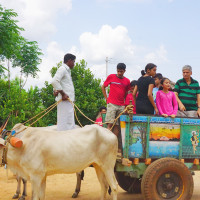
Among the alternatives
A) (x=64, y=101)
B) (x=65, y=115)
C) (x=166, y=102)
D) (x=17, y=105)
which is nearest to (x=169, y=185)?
(x=166, y=102)

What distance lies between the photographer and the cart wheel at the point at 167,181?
4.88 meters

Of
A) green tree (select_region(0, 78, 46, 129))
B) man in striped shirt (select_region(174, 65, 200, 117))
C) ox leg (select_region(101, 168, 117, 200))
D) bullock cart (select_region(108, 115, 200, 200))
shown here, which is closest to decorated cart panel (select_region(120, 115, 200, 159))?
bullock cart (select_region(108, 115, 200, 200))

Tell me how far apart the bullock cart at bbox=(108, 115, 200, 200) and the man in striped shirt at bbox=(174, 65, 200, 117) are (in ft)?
2.19

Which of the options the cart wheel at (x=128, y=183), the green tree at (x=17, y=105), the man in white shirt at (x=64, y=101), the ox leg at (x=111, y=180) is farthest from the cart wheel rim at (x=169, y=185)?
the green tree at (x=17, y=105)

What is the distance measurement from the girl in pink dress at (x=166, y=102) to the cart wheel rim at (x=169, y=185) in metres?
1.00

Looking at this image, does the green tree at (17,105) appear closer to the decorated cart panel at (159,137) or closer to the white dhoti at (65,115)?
the white dhoti at (65,115)

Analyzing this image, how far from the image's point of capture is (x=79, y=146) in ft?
15.5

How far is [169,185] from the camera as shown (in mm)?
5133

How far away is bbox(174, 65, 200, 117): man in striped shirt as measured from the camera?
5984 mm

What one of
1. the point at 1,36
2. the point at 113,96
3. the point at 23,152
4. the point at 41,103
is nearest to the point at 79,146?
the point at 23,152

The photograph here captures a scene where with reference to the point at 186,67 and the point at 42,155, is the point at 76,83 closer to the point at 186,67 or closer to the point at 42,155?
the point at 186,67

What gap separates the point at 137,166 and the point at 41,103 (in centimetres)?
1545

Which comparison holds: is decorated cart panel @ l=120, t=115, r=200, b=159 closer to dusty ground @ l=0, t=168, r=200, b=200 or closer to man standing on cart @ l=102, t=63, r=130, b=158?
man standing on cart @ l=102, t=63, r=130, b=158

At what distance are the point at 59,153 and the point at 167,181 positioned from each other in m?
1.80
